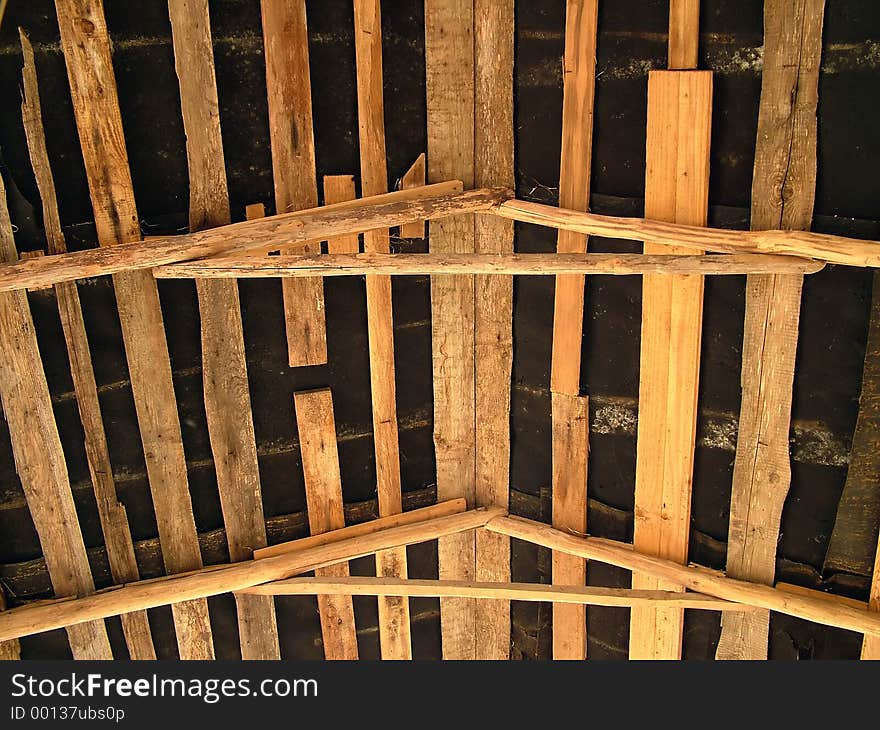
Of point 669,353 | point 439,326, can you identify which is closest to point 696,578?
point 669,353

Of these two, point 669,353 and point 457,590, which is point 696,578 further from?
point 457,590

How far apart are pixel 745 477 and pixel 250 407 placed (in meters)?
2.38

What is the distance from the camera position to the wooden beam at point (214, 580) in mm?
4305

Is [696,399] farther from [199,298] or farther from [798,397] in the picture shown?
[199,298]

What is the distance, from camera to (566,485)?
4590 millimetres

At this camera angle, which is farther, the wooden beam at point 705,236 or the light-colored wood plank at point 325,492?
the light-colored wood plank at point 325,492

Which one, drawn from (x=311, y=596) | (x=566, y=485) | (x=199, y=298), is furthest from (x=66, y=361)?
(x=566, y=485)

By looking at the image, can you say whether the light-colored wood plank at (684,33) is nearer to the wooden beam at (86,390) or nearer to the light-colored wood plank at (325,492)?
the light-colored wood plank at (325,492)

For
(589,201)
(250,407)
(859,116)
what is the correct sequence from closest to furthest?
1. (859,116)
2. (589,201)
3. (250,407)

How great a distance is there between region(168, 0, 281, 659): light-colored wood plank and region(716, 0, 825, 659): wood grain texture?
2.33m

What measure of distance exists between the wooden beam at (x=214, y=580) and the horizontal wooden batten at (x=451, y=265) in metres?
1.48

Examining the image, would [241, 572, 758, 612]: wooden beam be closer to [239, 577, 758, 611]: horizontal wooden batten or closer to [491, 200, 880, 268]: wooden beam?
[239, 577, 758, 611]: horizontal wooden batten

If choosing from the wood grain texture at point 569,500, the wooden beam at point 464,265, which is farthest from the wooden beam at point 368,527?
the wooden beam at point 464,265

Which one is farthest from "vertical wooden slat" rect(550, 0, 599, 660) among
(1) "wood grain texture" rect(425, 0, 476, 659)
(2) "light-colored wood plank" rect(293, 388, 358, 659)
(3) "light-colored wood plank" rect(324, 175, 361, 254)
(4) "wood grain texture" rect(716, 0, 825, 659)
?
(2) "light-colored wood plank" rect(293, 388, 358, 659)
